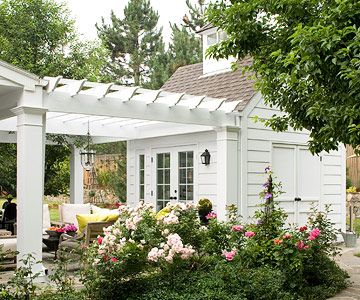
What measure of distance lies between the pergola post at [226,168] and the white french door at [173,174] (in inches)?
52.8

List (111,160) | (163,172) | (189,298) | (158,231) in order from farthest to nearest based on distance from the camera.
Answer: (111,160), (163,172), (158,231), (189,298)

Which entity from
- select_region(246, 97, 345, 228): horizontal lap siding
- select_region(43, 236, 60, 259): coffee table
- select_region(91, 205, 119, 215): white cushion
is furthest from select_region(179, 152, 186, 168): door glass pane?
select_region(43, 236, 60, 259): coffee table

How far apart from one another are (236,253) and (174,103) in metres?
3.28

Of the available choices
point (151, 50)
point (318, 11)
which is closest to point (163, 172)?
point (318, 11)

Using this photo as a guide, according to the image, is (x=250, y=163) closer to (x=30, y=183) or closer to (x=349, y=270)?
(x=349, y=270)


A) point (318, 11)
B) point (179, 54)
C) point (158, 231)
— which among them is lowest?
point (158, 231)

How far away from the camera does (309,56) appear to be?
18.1 ft

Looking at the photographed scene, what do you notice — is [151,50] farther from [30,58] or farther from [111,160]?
[30,58]

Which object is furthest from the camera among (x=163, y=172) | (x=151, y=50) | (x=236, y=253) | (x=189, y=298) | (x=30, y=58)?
(x=151, y=50)

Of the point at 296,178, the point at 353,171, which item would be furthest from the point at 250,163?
the point at 353,171

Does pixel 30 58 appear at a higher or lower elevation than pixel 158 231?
higher

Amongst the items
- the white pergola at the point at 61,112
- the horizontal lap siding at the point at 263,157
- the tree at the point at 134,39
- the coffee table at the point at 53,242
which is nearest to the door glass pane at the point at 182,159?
the white pergola at the point at 61,112

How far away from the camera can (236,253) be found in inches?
266

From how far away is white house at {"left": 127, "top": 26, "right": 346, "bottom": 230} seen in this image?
10.3 metres
